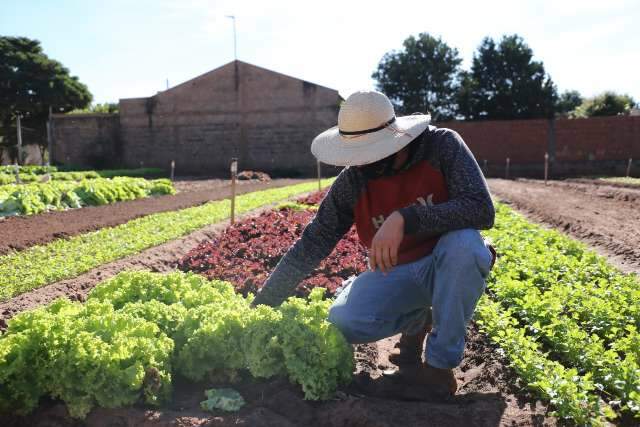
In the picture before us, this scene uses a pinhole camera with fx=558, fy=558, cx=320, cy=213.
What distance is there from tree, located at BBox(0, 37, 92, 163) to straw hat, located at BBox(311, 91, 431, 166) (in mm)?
48784

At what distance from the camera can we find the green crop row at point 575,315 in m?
3.14

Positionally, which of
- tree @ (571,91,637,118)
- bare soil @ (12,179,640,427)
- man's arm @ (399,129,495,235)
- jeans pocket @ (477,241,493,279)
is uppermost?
tree @ (571,91,637,118)

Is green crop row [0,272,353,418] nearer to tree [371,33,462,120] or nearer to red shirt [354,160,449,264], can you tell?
red shirt [354,160,449,264]

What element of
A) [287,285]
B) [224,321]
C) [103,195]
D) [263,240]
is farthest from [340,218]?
[103,195]

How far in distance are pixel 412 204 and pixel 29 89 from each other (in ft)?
168

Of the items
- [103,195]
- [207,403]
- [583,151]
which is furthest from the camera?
[583,151]

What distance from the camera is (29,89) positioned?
46.8 metres

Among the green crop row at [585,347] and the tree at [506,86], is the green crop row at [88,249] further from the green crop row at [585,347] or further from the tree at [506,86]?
the tree at [506,86]

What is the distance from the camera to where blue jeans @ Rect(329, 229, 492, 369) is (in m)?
3.03

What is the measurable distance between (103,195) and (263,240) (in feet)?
31.3

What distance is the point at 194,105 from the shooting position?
111ft

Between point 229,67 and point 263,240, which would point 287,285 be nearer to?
point 263,240

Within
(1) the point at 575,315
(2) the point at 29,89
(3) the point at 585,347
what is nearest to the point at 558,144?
(1) the point at 575,315

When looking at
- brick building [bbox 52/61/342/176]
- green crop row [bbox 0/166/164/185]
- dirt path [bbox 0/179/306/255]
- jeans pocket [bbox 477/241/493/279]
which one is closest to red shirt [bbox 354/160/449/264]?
jeans pocket [bbox 477/241/493/279]
